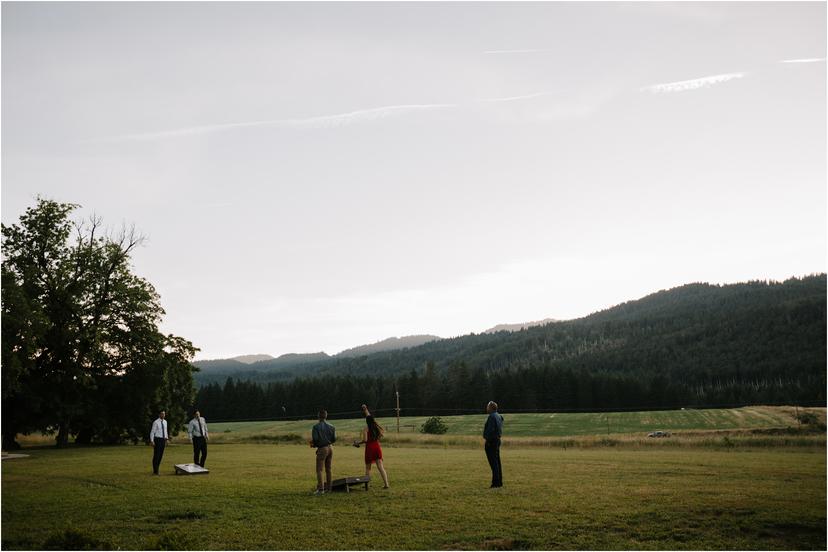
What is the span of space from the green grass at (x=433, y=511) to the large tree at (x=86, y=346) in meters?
27.1

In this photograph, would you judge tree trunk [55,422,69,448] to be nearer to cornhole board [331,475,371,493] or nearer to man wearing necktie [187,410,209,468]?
man wearing necktie [187,410,209,468]

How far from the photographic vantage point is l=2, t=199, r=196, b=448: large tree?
4700cm

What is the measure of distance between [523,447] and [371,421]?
3082cm

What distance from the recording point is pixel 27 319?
40.1 m

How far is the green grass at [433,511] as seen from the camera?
1176 cm

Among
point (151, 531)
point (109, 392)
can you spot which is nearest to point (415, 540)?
point (151, 531)

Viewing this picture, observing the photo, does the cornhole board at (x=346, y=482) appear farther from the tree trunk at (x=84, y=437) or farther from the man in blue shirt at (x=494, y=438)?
the tree trunk at (x=84, y=437)

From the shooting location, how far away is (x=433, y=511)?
48.0ft

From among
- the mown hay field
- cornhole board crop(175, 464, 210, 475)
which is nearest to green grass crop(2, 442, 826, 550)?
the mown hay field

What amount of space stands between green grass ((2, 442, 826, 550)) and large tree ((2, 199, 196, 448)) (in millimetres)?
27068

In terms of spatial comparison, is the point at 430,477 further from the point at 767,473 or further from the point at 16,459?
the point at 16,459

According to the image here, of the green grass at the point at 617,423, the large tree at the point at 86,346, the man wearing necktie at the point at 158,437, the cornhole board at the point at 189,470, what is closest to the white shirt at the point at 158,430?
the man wearing necktie at the point at 158,437

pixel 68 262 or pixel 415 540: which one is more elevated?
pixel 68 262

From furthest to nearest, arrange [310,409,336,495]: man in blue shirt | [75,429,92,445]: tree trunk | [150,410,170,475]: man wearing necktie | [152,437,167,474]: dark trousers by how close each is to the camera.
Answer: [75,429,92,445]: tree trunk → [150,410,170,475]: man wearing necktie → [152,437,167,474]: dark trousers → [310,409,336,495]: man in blue shirt
